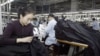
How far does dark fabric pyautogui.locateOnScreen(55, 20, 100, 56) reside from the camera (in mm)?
4262

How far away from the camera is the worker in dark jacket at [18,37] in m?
2.97

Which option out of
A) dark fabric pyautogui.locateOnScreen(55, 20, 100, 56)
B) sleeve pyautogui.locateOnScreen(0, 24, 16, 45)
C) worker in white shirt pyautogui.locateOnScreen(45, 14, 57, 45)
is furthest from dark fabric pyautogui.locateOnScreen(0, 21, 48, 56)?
worker in white shirt pyautogui.locateOnScreen(45, 14, 57, 45)

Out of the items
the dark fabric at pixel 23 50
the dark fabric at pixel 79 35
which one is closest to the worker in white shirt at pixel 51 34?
the dark fabric at pixel 79 35

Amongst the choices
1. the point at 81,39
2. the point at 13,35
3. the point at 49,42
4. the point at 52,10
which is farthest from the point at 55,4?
the point at 13,35

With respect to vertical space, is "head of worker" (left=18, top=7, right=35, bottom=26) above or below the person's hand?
above

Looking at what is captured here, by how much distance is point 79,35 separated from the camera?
447 cm

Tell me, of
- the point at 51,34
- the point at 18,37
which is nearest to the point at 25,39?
the point at 18,37

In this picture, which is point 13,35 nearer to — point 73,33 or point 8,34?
point 8,34

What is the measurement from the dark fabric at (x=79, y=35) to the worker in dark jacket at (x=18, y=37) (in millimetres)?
1529

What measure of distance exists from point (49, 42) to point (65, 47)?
40 centimetres

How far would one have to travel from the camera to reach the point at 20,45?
3059 mm

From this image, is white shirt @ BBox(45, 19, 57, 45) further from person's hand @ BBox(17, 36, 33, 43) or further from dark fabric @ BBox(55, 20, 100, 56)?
person's hand @ BBox(17, 36, 33, 43)

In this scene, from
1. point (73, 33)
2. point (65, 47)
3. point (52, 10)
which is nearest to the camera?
point (73, 33)

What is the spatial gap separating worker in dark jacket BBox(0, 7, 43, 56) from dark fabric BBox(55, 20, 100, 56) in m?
1.53
